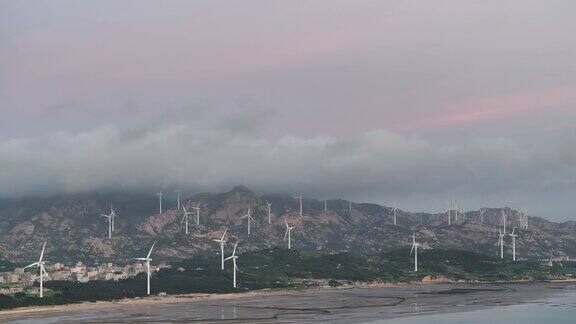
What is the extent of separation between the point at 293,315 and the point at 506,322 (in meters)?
53.5

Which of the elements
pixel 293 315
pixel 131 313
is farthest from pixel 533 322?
pixel 131 313

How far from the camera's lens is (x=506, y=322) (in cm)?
16188

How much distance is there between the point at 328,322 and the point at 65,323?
209 feet

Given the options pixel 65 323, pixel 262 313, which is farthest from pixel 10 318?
pixel 262 313

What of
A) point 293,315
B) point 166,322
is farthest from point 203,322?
point 293,315

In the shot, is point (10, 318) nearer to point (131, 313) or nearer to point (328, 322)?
point (131, 313)

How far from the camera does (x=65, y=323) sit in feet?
547

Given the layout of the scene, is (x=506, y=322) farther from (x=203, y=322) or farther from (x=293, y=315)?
(x=203, y=322)

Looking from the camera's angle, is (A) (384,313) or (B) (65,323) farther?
(A) (384,313)

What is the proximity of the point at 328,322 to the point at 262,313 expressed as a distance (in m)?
34.0

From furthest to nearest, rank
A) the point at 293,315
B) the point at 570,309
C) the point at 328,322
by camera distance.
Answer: the point at 570,309, the point at 293,315, the point at 328,322

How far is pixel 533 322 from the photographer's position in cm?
16100

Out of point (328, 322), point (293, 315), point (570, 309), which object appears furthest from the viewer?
point (570, 309)

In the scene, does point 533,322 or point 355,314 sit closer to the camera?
point 533,322
